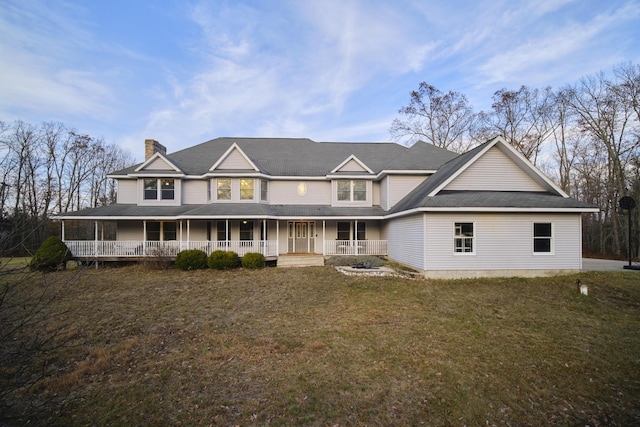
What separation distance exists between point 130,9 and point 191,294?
13802 mm

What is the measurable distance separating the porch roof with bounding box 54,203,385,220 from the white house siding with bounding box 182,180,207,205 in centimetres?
61

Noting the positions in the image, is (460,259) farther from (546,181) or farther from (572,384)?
(572,384)

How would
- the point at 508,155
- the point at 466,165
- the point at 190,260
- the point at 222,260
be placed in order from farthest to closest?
1. the point at 222,260
2. the point at 190,260
3. the point at 508,155
4. the point at 466,165

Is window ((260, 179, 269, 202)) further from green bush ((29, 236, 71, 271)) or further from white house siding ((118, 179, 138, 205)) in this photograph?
green bush ((29, 236, 71, 271))

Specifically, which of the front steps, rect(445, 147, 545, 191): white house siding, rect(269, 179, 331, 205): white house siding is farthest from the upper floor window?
rect(445, 147, 545, 191): white house siding

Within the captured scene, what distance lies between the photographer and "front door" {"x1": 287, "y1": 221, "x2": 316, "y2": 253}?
64.7 feet

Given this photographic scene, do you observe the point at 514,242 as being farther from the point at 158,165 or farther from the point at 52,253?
the point at 52,253

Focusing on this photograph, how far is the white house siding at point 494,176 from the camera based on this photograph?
1455 cm

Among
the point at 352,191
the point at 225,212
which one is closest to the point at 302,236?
the point at 352,191

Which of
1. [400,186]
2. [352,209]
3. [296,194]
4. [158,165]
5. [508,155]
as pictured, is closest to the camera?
[508,155]

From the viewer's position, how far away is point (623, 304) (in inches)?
397

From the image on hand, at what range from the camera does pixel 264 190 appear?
19.5m

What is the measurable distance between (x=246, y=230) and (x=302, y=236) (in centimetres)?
364

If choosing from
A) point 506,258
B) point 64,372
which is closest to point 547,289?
point 506,258
